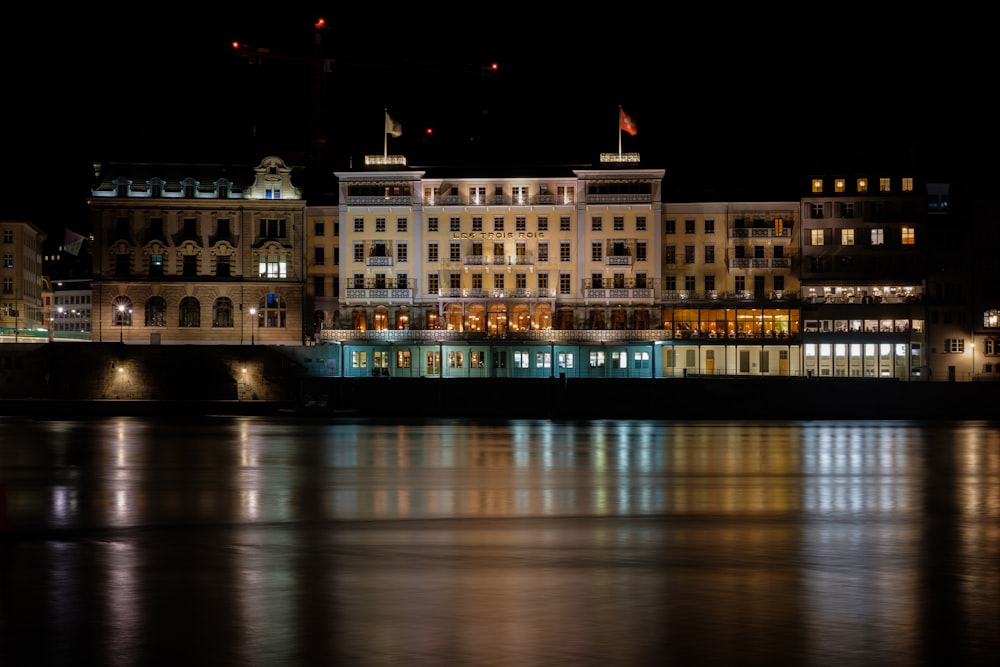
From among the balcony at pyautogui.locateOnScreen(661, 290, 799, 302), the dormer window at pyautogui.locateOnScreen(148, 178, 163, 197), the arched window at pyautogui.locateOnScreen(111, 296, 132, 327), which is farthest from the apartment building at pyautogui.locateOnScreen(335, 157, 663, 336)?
the arched window at pyautogui.locateOnScreen(111, 296, 132, 327)

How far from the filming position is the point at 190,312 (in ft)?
281

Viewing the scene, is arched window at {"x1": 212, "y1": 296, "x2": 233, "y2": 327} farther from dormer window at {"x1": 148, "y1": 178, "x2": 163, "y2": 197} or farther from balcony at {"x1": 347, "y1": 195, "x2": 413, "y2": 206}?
balcony at {"x1": 347, "y1": 195, "x2": 413, "y2": 206}

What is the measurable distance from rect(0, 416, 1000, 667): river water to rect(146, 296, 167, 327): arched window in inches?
1813

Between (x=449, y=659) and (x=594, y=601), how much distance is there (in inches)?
141

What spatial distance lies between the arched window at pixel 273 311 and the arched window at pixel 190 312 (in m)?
5.07

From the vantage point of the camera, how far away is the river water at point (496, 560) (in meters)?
13.6

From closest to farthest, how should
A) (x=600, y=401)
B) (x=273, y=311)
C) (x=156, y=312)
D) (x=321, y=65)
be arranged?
(x=600, y=401) < (x=156, y=312) < (x=273, y=311) < (x=321, y=65)

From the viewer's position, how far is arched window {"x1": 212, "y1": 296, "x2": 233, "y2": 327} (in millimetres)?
85500

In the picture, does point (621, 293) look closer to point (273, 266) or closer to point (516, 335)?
point (516, 335)

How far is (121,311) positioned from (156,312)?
2748mm

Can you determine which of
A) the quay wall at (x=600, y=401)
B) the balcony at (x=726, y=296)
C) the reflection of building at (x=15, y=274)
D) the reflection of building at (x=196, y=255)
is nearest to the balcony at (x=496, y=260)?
the balcony at (x=726, y=296)

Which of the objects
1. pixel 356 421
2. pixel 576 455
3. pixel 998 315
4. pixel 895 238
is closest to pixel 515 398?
pixel 356 421

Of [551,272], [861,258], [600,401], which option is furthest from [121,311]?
[861,258]

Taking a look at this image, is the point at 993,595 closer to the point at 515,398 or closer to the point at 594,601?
the point at 594,601
